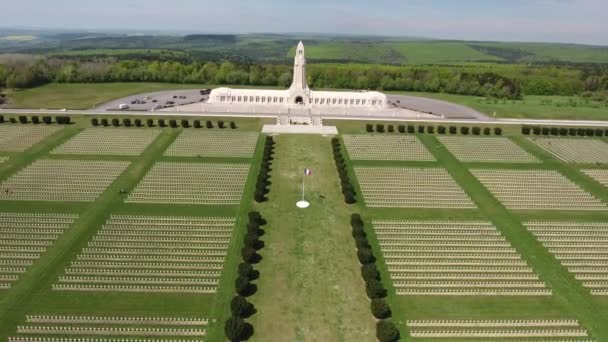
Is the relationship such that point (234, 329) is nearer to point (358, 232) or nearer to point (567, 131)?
point (358, 232)

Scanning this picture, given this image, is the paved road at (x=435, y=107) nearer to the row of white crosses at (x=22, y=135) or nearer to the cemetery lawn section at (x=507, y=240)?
the cemetery lawn section at (x=507, y=240)

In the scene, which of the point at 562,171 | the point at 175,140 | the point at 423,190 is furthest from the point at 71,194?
the point at 562,171

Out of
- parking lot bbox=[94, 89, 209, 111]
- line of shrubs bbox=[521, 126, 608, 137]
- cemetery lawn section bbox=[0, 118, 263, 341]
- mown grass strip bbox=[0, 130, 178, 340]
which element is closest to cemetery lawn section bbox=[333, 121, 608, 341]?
line of shrubs bbox=[521, 126, 608, 137]

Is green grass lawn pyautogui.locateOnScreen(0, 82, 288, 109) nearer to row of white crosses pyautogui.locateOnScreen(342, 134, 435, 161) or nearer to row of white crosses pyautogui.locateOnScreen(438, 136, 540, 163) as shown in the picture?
row of white crosses pyautogui.locateOnScreen(342, 134, 435, 161)

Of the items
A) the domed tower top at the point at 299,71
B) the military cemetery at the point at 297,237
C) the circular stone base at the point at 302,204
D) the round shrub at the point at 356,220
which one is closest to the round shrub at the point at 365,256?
the military cemetery at the point at 297,237

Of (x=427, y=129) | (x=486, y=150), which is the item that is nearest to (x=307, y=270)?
(x=486, y=150)

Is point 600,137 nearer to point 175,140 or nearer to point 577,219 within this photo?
point 577,219
